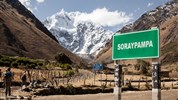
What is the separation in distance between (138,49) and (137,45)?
0.19 metres

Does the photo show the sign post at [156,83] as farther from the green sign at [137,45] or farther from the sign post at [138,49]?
the green sign at [137,45]

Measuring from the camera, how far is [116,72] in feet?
57.2

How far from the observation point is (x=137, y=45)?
1655cm

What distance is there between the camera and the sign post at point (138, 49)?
607 inches

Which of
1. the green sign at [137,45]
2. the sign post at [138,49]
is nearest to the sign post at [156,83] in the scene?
the sign post at [138,49]

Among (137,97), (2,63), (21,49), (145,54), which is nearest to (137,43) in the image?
(145,54)

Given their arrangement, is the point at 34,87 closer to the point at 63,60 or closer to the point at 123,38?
the point at 123,38

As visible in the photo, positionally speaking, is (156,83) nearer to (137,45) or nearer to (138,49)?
(138,49)

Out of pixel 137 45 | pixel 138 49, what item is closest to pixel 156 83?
pixel 138 49

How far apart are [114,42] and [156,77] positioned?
117 inches

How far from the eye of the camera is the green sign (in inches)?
620

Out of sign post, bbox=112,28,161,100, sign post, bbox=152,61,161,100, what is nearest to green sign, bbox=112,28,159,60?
sign post, bbox=112,28,161,100

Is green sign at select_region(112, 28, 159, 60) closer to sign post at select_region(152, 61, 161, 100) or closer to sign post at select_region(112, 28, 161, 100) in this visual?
sign post at select_region(112, 28, 161, 100)

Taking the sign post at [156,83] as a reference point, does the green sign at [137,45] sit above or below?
above
